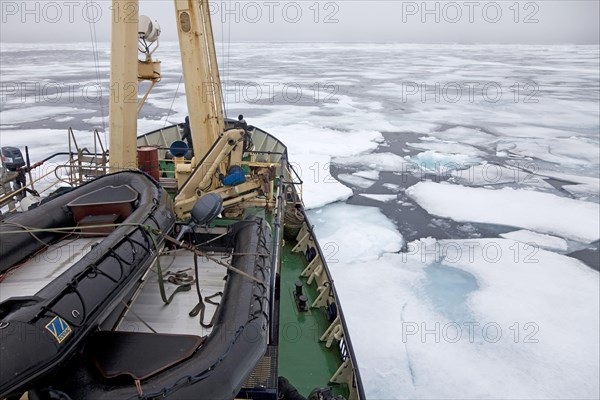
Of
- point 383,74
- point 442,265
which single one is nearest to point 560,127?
point 442,265

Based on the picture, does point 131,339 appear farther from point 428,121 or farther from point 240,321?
point 428,121

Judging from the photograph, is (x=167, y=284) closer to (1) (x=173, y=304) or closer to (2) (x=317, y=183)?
(1) (x=173, y=304)

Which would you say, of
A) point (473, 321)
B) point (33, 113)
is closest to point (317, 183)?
point (473, 321)

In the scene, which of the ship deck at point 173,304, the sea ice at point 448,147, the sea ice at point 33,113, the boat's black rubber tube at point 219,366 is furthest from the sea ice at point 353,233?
the sea ice at point 33,113

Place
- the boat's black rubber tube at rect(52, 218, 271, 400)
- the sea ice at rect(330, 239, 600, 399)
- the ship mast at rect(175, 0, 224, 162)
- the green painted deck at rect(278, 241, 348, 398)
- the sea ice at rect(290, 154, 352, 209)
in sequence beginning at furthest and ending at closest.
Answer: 1. the sea ice at rect(290, 154, 352, 209)
2. the ship mast at rect(175, 0, 224, 162)
3. the sea ice at rect(330, 239, 600, 399)
4. the green painted deck at rect(278, 241, 348, 398)
5. the boat's black rubber tube at rect(52, 218, 271, 400)

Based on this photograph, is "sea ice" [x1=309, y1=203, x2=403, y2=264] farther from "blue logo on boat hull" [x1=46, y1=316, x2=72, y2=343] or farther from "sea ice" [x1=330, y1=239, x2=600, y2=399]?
"blue logo on boat hull" [x1=46, y1=316, x2=72, y2=343]

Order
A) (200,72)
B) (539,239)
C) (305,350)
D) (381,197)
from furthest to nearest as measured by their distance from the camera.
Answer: (381,197)
(539,239)
(200,72)
(305,350)

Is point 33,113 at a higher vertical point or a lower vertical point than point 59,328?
higher

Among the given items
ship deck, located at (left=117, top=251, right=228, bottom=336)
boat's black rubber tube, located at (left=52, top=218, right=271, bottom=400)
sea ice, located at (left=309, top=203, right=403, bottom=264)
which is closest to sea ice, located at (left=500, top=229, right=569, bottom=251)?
sea ice, located at (left=309, top=203, right=403, bottom=264)
